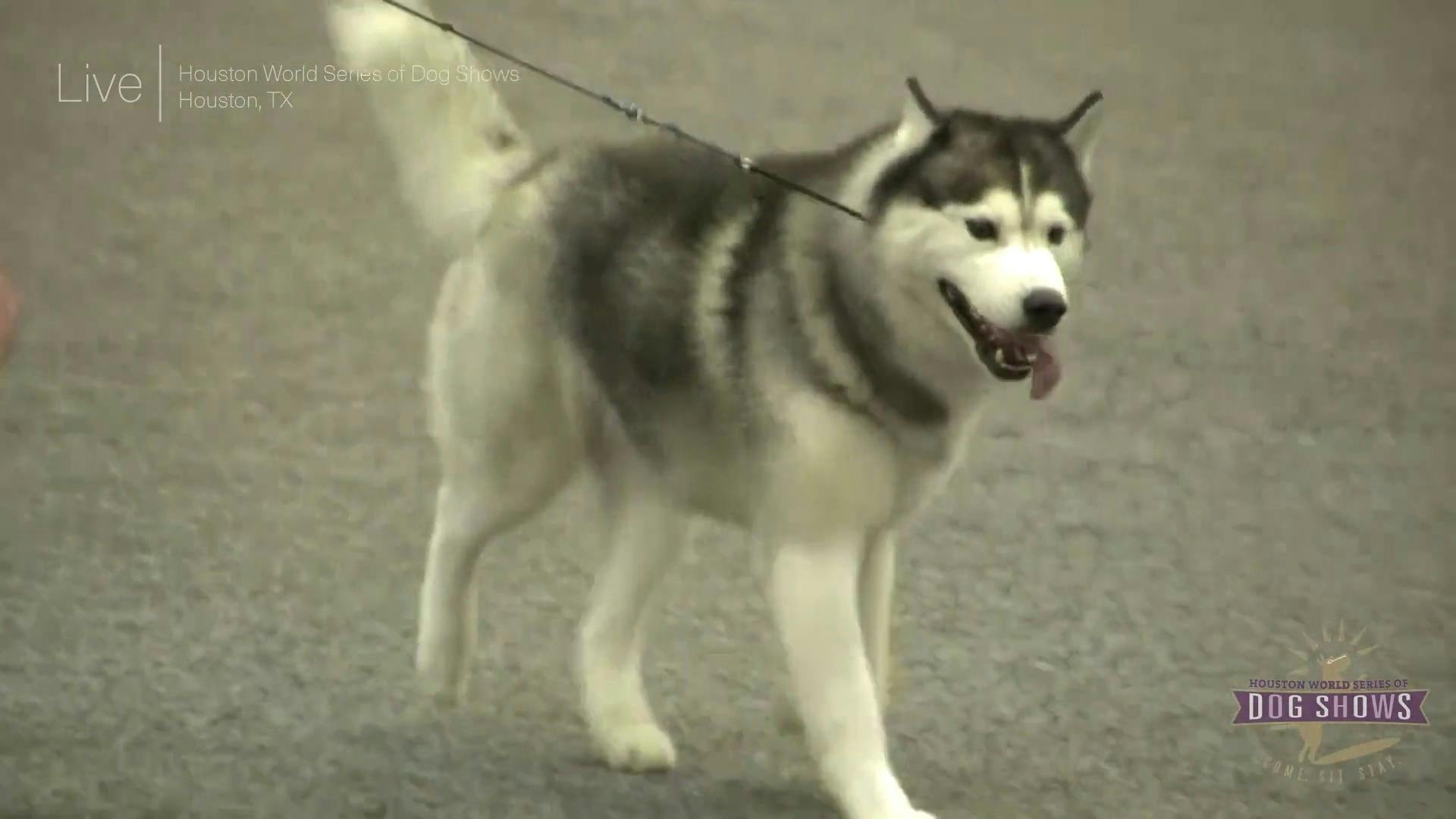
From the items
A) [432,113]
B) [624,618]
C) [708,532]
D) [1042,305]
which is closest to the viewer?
[1042,305]

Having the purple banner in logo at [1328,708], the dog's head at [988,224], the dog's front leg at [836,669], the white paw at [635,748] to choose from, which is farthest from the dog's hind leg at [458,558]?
the purple banner in logo at [1328,708]

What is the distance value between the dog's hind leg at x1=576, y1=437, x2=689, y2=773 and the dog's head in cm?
42

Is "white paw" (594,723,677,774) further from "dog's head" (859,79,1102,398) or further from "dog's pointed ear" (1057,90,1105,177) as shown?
"dog's pointed ear" (1057,90,1105,177)

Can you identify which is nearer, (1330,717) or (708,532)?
(1330,717)

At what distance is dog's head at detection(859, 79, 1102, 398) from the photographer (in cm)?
126

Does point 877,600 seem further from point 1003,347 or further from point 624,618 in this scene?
point 1003,347

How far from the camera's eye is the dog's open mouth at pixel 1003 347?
1288 millimetres

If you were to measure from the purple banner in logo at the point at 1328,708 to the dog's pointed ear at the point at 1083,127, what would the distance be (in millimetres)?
723

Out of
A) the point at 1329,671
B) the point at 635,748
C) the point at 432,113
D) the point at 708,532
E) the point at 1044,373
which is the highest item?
the point at 432,113

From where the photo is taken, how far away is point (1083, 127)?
1.37m

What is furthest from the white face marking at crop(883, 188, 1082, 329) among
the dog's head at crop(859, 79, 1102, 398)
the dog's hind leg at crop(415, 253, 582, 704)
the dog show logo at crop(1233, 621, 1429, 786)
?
the dog show logo at crop(1233, 621, 1429, 786)

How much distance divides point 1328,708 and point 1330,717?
1 centimetres

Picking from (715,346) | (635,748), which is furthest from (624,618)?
(715,346)

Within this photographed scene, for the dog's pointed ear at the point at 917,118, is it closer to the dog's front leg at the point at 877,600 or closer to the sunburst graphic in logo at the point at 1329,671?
the dog's front leg at the point at 877,600
